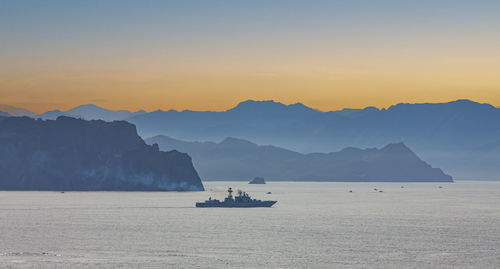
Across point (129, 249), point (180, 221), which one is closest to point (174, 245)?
point (129, 249)

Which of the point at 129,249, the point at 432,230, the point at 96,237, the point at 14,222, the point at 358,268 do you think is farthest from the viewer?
the point at 14,222

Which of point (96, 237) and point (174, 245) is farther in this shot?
point (96, 237)

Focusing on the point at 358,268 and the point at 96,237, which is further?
the point at 96,237

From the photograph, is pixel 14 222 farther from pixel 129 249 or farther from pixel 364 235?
pixel 364 235

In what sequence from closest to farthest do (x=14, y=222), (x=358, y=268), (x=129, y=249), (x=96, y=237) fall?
(x=358, y=268) → (x=129, y=249) → (x=96, y=237) → (x=14, y=222)

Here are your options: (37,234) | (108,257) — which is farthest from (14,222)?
(108,257)

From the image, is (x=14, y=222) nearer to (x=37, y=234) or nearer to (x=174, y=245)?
(x=37, y=234)

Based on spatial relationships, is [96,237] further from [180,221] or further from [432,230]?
[432,230]

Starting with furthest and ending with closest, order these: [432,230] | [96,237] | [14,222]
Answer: [14,222], [432,230], [96,237]

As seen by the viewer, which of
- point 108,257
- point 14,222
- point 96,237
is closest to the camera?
point 108,257
